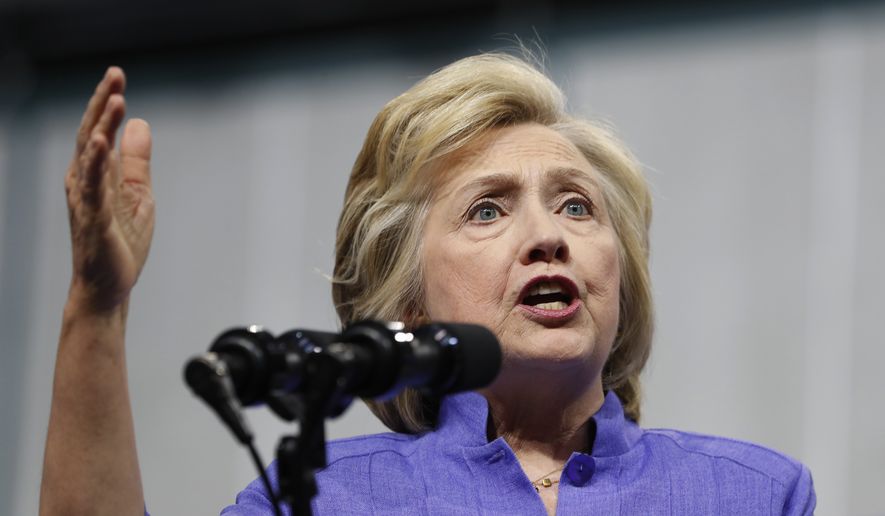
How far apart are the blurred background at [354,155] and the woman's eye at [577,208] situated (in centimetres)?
129

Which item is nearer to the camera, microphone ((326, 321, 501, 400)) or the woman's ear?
microphone ((326, 321, 501, 400))

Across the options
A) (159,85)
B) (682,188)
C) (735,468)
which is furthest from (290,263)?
(735,468)

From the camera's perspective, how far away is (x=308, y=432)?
1275mm

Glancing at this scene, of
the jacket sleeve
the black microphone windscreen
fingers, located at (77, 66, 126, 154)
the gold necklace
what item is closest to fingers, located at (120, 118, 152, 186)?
fingers, located at (77, 66, 126, 154)

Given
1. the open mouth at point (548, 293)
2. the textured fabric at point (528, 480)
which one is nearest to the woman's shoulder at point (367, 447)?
the textured fabric at point (528, 480)

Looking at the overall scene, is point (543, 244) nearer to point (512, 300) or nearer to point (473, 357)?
point (512, 300)

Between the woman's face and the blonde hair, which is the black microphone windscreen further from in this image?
the blonde hair

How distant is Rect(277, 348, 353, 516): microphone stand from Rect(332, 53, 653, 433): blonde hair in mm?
927

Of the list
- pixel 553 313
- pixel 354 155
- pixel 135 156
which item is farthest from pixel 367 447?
pixel 354 155

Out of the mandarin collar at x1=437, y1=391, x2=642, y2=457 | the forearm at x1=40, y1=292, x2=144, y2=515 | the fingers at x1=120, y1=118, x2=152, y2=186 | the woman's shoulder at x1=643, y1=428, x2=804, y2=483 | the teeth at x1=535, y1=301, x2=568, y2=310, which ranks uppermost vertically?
the fingers at x1=120, y1=118, x2=152, y2=186

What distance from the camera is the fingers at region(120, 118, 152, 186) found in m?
1.71

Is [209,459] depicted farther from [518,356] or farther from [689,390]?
[518,356]

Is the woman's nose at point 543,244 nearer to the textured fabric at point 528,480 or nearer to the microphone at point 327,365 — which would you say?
the textured fabric at point 528,480

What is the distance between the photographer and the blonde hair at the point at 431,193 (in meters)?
2.21
